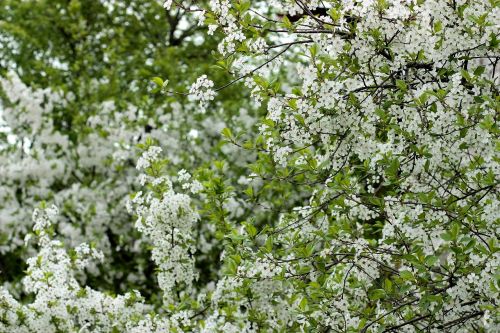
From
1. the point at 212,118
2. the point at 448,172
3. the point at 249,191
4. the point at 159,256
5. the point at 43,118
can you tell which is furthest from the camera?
the point at 212,118

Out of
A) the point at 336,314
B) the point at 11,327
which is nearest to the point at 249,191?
the point at 336,314

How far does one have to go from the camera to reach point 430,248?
5.30 metres

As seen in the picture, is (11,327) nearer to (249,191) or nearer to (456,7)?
(249,191)

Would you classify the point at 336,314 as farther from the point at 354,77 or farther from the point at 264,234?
the point at 354,77

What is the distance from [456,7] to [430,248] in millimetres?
1570

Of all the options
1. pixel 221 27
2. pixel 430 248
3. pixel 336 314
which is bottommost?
pixel 336 314

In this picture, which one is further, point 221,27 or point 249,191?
point 249,191

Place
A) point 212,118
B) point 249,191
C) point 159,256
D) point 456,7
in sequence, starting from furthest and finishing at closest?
point 212,118
point 159,256
point 249,191
point 456,7

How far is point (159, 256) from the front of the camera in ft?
20.9

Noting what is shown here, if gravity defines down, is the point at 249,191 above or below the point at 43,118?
below

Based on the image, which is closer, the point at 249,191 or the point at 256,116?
the point at 249,191

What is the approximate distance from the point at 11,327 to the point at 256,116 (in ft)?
19.2

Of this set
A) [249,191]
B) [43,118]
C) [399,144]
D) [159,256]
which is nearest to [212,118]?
[43,118]

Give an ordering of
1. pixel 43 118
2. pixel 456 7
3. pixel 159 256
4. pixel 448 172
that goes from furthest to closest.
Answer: pixel 43 118
pixel 159 256
pixel 448 172
pixel 456 7
